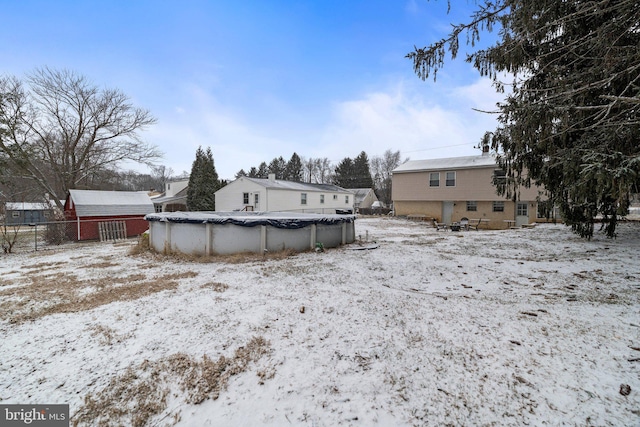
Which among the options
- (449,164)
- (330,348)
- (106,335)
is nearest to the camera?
(330,348)

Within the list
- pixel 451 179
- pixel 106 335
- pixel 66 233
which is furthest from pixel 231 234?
pixel 451 179

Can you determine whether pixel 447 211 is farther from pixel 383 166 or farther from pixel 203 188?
pixel 383 166

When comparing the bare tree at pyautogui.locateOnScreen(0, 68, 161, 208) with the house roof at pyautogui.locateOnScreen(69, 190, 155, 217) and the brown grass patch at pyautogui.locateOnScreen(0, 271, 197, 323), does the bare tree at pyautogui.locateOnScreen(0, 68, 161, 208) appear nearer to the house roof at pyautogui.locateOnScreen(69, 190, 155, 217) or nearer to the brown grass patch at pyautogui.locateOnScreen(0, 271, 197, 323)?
the house roof at pyautogui.locateOnScreen(69, 190, 155, 217)

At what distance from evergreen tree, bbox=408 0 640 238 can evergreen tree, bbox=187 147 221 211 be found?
85.9 ft

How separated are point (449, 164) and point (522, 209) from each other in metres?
6.00

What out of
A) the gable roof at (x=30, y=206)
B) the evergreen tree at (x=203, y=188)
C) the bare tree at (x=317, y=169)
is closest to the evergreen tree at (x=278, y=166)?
the bare tree at (x=317, y=169)

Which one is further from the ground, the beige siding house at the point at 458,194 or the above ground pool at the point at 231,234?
the beige siding house at the point at 458,194

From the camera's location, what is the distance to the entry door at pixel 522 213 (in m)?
18.3

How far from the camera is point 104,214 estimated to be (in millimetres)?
14227

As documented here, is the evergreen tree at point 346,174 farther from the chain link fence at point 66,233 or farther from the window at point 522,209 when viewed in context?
the chain link fence at point 66,233

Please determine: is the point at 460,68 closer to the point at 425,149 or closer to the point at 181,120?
the point at 181,120

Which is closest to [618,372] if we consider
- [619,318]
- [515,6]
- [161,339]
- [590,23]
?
[619,318]

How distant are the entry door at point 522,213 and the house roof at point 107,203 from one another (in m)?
24.9

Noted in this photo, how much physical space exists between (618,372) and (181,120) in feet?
64.3
